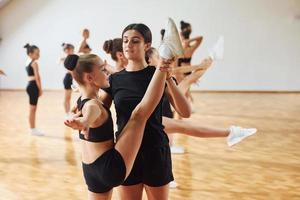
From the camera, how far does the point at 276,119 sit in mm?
5930

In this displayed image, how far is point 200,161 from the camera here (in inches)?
154

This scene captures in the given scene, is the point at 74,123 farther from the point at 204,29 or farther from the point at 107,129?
the point at 204,29

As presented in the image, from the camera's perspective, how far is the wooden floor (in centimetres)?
309

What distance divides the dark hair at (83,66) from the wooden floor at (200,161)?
5.25 feet

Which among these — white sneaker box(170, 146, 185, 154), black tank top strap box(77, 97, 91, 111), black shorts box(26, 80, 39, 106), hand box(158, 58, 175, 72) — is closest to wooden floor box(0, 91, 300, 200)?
white sneaker box(170, 146, 185, 154)

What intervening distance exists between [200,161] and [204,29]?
5784mm

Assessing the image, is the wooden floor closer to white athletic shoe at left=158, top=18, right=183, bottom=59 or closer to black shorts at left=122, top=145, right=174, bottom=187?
black shorts at left=122, top=145, right=174, bottom=187

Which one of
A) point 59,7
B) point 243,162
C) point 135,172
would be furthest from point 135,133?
point 59,7

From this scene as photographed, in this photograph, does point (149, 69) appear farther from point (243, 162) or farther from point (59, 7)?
point (59, 7)

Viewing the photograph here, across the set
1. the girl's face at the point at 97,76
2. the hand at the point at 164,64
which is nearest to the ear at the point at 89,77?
the girl's face at the point at 97,76

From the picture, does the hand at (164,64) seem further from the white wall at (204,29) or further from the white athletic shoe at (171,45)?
the white wall at (204,29)

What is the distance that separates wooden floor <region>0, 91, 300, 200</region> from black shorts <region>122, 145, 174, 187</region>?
Answer: 1284mm

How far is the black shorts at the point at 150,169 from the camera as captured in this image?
1732mm

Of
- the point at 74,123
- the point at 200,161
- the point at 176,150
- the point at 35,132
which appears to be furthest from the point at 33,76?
the point at 74,123
